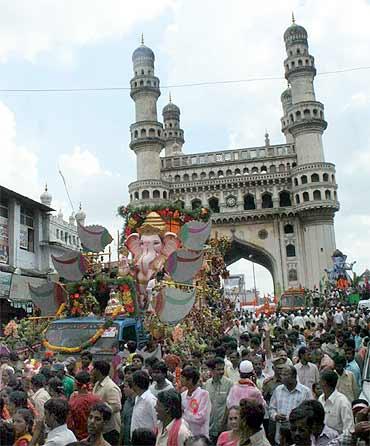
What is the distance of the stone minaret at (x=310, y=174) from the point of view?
41500 mm

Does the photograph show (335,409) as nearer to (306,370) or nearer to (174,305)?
(306,370)

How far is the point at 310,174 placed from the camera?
141ft

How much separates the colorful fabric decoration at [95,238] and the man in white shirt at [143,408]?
1095 cm

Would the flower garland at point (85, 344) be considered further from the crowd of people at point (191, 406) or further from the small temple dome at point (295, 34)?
the small temple dome at point (295, 34)

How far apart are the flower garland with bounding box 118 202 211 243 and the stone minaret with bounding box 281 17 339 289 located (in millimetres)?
25332

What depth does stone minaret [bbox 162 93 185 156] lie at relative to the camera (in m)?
57.8

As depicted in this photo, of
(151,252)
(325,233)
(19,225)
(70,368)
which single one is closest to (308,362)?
(70,368)

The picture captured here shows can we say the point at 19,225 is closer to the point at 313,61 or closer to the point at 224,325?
the point at 224,325

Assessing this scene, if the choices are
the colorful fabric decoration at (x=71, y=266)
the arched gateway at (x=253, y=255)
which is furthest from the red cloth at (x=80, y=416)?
the arched gateway at (x=253, y=255)

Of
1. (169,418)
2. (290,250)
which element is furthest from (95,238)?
(290,250)

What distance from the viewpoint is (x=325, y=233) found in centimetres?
4175

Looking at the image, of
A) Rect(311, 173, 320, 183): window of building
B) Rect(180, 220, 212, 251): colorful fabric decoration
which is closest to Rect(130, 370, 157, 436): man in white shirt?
Rect(180, 220, 212, 251): colorful fabric decoration

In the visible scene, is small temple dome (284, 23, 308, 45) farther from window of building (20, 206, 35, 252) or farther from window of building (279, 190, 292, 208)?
window of building (20, 206, 35, 252)

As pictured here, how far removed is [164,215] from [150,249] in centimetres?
226
